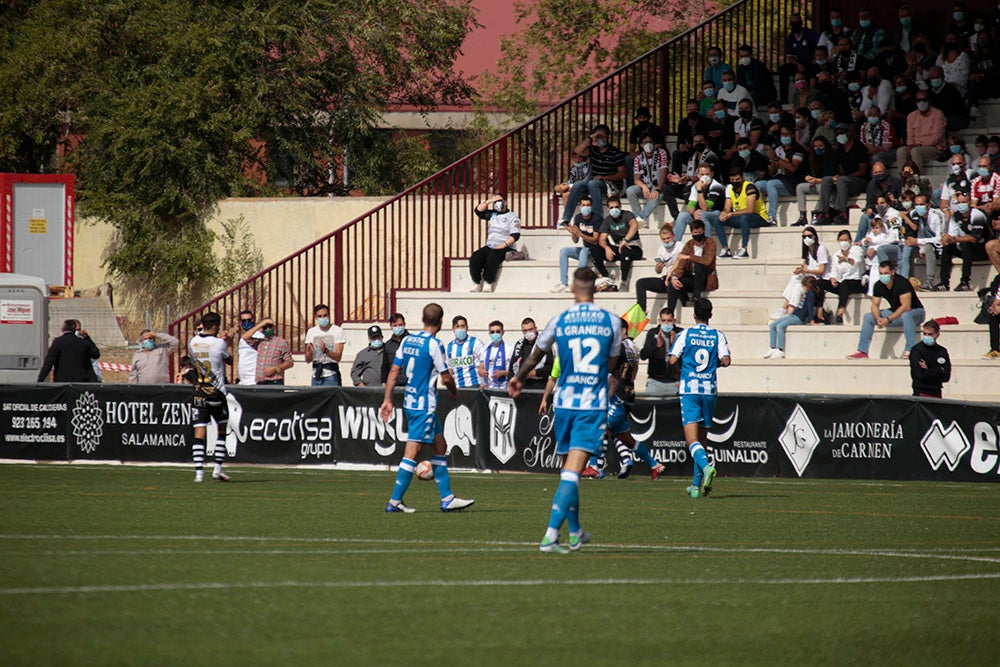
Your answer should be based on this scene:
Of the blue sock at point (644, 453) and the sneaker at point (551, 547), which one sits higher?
the sneaker at point (551, 547)

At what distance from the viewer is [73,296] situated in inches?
1352

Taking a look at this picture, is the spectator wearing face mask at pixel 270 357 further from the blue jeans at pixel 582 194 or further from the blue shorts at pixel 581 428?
the blue shorts at pixel 581 428

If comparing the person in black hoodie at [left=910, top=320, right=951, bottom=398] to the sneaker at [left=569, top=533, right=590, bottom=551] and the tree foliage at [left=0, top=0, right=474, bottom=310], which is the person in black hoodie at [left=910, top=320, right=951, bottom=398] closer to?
the sneaker at [left=569, top=533, right=590, bottom=551]

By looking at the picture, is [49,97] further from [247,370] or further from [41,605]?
[41,605]

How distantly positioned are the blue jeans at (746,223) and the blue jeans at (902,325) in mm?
3174

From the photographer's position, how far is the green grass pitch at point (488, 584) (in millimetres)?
7109

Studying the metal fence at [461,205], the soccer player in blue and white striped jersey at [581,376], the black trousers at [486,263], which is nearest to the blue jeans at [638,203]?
the metal fence at [461,205]

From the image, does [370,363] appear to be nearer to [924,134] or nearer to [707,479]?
[707,479]

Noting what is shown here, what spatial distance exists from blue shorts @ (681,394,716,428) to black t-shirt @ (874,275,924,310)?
7127mm

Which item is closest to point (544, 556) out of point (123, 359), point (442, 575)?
point (442, 575)

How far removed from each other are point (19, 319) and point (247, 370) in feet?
20.1

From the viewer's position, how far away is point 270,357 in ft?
81.9

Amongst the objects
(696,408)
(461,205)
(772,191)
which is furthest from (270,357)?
(696,408)

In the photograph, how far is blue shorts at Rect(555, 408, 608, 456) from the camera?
10.8 m
